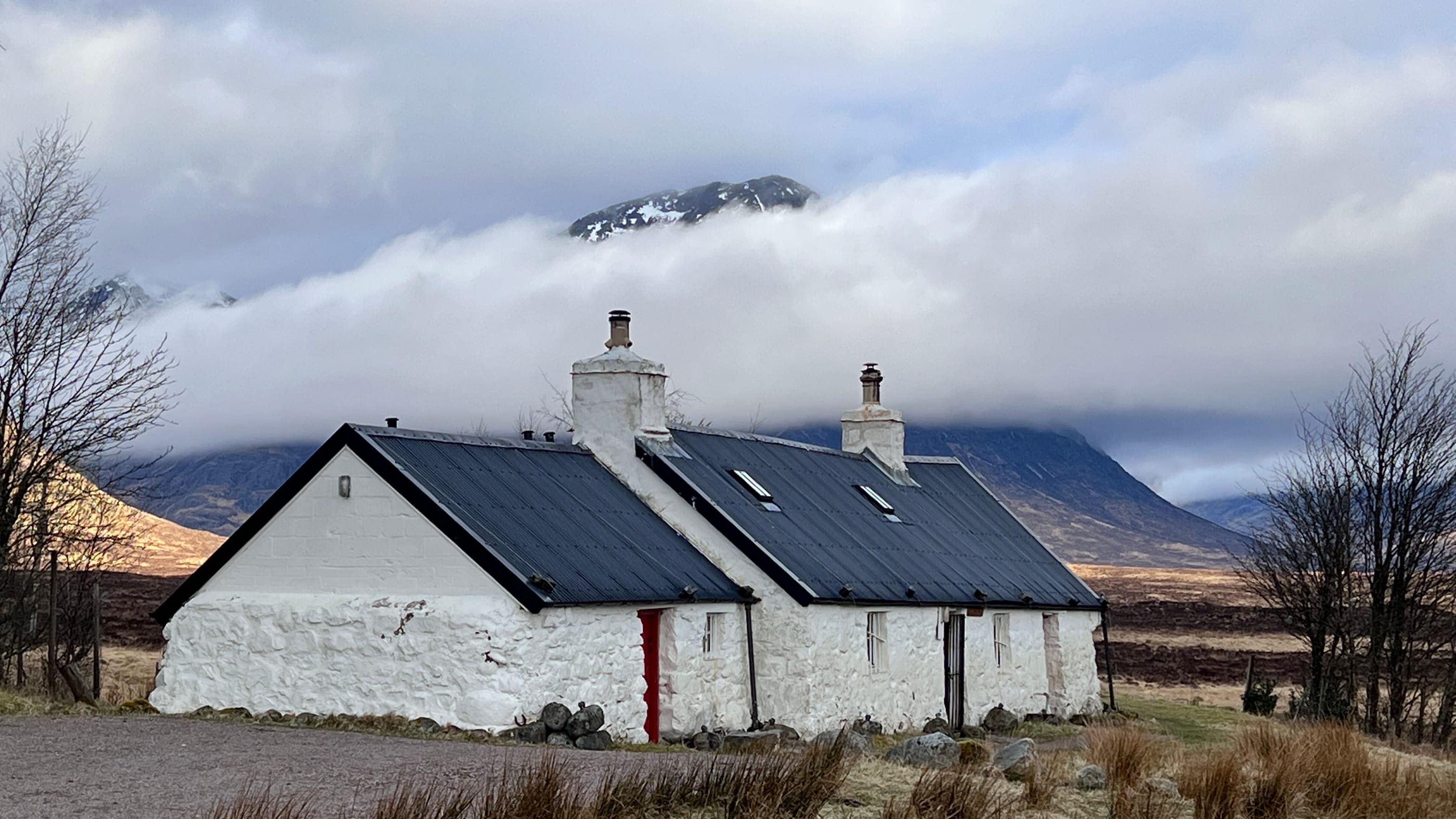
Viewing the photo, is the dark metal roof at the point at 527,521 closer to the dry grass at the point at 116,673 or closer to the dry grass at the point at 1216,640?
the dry grass at the point at 116,673

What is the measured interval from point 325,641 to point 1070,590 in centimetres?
1610

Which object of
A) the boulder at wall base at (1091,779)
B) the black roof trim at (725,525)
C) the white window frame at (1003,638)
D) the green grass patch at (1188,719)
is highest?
the black roof trim at (725,525)

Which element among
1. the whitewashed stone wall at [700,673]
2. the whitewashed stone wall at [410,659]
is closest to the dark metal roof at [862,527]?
the whitewashed stone wall at [700,673]

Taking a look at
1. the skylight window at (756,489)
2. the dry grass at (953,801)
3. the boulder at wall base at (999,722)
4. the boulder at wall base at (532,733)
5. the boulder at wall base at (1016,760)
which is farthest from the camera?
the boulder at wall base at (999,722)

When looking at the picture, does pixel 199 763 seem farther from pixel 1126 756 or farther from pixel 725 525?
pixel 725 525

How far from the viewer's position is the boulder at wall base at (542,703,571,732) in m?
19.7

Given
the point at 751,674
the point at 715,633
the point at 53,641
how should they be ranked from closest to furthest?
the point at 715,633 → the point at 53,641 → the point at 751,674

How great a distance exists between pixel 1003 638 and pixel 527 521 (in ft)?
34.8

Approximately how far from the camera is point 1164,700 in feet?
130

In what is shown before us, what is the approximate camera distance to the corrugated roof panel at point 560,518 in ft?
68.5

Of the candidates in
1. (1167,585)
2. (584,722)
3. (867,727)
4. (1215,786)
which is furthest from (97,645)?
(1167,585)

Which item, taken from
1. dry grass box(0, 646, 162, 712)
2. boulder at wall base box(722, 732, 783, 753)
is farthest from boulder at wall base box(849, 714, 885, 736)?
dry grass box(0, 646, 162, 712)

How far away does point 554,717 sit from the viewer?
19781 millimetres

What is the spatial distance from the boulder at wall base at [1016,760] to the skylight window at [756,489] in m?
8.98
